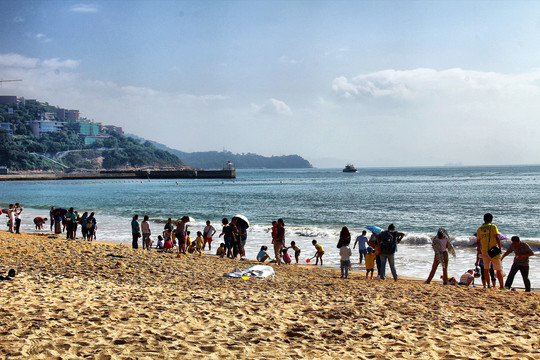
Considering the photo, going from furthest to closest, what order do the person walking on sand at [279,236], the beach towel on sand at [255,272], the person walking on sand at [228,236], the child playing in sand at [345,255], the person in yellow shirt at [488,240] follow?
the person walking on sand at [228,236], the person walking on sand at [279,236], the child playing in sand at [345,255], the beach towel on sand at [255,272], the person in yellow shirt at [488,240]

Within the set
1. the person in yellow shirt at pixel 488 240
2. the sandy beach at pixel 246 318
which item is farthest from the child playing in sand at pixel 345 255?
the person in yellow shirt at pixel 488 240

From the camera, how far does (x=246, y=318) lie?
6938 mm

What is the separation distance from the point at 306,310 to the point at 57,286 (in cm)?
514

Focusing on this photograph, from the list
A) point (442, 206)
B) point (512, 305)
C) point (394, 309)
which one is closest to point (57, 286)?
point (394, 309)

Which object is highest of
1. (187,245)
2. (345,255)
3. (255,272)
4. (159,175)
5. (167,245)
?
(159,175)

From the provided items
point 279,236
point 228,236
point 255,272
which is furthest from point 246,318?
point 228,236

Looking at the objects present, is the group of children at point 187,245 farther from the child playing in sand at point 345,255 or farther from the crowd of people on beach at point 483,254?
the crowd of people on beach at point 483,254

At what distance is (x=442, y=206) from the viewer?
4356cm

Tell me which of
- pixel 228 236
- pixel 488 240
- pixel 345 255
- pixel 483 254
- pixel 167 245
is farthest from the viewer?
pixel 167 245

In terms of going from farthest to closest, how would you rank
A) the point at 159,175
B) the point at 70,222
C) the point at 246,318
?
the point at 159,175
the point at 70,222
the point at 246,318

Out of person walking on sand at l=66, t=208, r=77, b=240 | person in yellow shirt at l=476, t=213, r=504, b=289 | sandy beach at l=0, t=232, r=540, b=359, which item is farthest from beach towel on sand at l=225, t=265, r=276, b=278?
person walking on sand at l=66, t=208, r=77, b=240

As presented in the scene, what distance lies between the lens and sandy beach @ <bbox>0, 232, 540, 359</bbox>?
5.43 m

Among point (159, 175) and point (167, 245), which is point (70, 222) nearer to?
point (167, 245)

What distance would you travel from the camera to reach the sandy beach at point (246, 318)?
5.43 meters
